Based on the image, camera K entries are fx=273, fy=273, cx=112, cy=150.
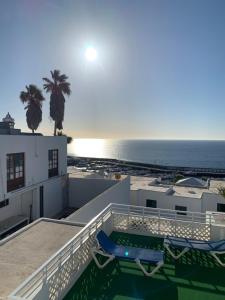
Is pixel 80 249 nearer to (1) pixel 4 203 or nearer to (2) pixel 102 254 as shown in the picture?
(2) pixel 102 254

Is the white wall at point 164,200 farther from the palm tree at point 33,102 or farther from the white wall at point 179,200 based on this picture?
the palm tree at point 33,102

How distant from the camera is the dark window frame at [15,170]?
484 inches

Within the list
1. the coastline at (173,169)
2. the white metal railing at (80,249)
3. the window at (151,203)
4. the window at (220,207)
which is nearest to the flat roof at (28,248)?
the white metal railing at (80,249)

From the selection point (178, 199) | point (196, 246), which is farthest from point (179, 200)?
point (196, 246)

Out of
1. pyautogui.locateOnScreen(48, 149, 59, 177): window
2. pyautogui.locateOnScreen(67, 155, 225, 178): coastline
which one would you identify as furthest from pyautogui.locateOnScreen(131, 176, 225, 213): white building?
pyautogui.locateOnScreen(67, 155, 225, 178): coastline

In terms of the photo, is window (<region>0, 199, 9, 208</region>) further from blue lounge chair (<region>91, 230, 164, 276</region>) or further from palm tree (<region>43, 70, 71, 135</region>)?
palm tree (<region>43, 70, 71, 135</region>)

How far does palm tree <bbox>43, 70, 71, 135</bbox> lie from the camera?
2272 cm

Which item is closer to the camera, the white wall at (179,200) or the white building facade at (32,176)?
the white building facade at (32,176)

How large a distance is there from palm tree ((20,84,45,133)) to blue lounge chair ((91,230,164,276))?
17.1m

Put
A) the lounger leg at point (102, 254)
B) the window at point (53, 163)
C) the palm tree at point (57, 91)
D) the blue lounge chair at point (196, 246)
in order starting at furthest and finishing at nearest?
the palm tree at point (57, 91), the window at point (53, 163), the blue lounge chair at point (196, 246), the lounger leg at point (102, 254)

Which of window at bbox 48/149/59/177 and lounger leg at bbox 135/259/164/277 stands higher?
window at bbox 48/149/59/177

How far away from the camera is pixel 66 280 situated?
526 centimetres

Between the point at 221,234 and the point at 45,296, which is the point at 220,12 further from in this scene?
the point at 45,296

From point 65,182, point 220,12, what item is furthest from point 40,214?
point 220,12
